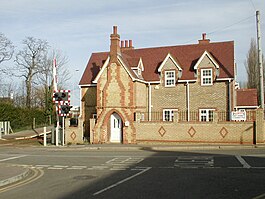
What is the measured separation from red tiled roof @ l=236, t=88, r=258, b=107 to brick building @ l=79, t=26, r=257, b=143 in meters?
0.68

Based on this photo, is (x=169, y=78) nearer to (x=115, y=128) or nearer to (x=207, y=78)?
(x=207, y=78)

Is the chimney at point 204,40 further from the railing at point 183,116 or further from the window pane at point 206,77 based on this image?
the railing at point 183,116

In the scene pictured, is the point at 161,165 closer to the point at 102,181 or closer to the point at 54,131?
the point at 102,181

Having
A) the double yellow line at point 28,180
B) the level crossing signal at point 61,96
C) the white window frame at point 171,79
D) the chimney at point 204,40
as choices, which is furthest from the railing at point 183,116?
the double yellow line at point 28,180

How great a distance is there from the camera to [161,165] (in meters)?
17.2

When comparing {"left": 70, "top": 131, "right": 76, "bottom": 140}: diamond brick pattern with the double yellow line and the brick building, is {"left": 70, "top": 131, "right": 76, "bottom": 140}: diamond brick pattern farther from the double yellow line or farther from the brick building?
the double yellow line

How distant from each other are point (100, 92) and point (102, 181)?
1991 centimetres

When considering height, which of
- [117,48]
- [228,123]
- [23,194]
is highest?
[117,48]

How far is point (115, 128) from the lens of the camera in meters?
32.2

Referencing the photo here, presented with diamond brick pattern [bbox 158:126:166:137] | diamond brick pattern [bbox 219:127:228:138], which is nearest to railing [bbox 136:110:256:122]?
diamond brick pattern [bbox 158:126:166:137]

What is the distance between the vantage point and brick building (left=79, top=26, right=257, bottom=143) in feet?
103

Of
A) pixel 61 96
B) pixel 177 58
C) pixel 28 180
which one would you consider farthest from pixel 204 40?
pixel 28 180

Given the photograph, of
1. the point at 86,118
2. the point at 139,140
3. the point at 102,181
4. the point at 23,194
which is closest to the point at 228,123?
the point at 139,140

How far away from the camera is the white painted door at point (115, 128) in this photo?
1260 inches
